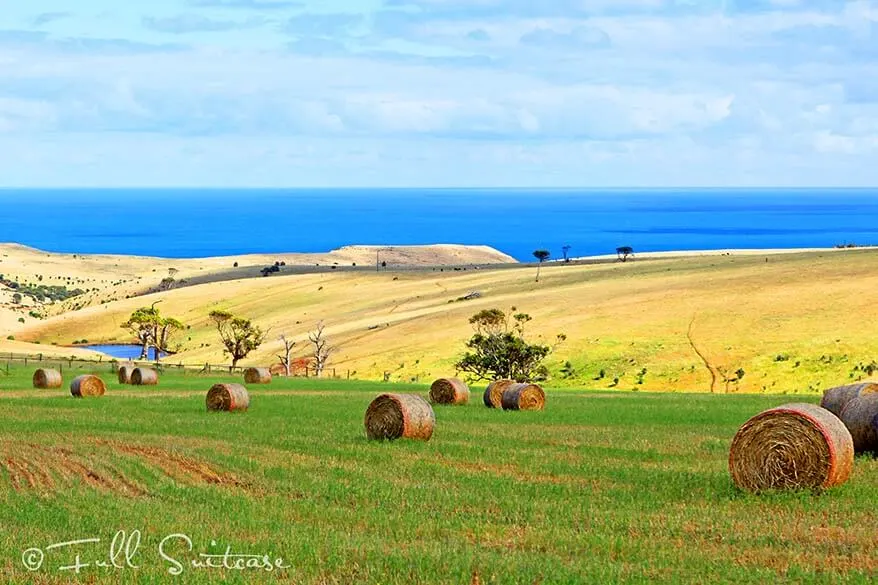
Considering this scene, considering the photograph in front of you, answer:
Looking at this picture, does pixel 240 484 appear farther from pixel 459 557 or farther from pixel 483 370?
pixel 483 370

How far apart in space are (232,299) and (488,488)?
118761 mm

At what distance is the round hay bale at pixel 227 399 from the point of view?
137 feet

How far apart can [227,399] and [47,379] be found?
632 inches

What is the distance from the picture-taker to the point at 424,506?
21312 mm

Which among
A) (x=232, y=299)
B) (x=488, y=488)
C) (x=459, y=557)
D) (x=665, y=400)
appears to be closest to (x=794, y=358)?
(x=665, y=400)

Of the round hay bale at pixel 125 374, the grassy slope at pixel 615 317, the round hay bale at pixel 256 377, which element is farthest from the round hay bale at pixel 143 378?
the grassy slope at pixel 615 317

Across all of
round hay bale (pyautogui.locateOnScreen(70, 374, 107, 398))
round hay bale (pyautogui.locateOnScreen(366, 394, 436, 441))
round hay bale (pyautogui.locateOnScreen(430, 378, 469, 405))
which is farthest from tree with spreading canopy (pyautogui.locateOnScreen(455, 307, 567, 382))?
round hay bale (pyautogui.locateOnScreen(366, 394, 436, 441))

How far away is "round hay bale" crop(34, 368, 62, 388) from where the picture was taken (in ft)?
179

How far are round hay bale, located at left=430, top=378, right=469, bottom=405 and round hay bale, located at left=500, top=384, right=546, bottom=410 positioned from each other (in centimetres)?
279

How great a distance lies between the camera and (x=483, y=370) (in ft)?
231

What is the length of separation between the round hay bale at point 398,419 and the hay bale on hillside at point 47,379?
27.4 m

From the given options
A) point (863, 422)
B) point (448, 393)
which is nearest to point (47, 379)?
point (448, 393)

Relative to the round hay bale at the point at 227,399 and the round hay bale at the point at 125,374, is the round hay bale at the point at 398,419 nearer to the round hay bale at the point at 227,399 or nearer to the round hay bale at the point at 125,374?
the round hay bale at the point at 227,399

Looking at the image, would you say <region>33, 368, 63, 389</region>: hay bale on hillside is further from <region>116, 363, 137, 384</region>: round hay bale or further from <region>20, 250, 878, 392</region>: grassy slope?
<region>20, 250, 878, 392</region>: grassy slope
